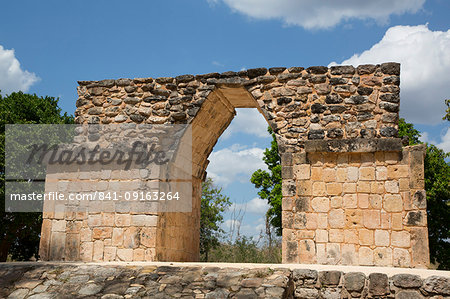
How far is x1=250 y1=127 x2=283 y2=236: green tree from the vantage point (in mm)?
16484

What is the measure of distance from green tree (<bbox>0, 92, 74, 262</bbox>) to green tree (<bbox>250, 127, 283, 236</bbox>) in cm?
739

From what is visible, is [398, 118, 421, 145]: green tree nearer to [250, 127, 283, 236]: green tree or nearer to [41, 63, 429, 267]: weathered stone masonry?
[250, 127, 283, 236]: green tree

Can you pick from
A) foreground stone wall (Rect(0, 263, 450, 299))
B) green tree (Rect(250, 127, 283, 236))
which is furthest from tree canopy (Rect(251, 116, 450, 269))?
foreground stone wall (Rect(0, 263, 450, 299))

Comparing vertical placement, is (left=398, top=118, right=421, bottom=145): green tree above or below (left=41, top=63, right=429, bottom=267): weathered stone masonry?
above

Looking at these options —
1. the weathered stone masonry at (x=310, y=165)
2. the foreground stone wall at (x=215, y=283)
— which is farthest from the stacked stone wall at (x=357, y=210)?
the foreground stone wall at (x=215, y=283)

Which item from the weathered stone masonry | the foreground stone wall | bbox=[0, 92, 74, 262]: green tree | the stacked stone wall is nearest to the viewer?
the foreground stone wall

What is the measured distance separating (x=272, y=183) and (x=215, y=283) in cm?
1165

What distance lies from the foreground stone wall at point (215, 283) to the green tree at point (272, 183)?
1016 cm

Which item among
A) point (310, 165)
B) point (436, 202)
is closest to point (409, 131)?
point (436, 202)

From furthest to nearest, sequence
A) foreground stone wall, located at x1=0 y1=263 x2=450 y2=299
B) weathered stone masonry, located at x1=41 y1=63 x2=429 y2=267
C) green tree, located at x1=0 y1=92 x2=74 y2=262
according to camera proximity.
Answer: green tree, located at x1=0 y1=92 x2=74 y2=262 < weathered stone masonry, located at x1=41 y1=63 x2=429 y2=267 < foreground stone wall, located at x1=0 y1=263 x2=450 y2=299

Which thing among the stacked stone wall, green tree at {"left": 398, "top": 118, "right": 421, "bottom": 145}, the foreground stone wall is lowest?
the foreground stone wall

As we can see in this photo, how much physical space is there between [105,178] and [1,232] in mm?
7191

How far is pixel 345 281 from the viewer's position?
228 inches

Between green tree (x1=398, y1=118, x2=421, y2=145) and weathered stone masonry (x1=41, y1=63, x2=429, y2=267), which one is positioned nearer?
weathered stone masonry (x1=41, y1=63, x2=429, y2=267)
